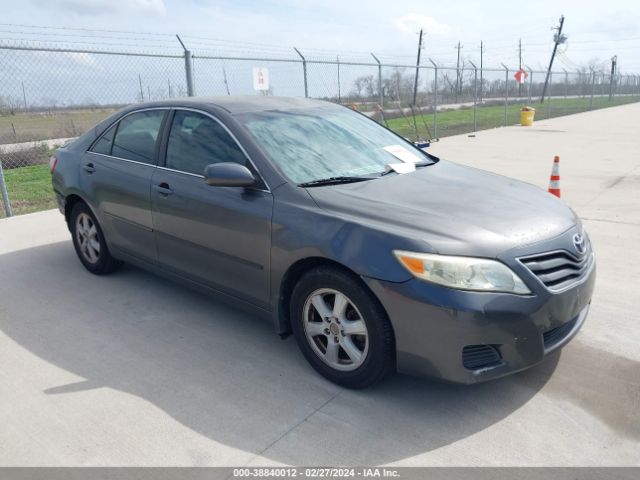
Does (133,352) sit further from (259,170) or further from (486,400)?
(486,400)

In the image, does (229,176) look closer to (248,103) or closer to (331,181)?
(331,181)

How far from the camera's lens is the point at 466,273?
2631mm

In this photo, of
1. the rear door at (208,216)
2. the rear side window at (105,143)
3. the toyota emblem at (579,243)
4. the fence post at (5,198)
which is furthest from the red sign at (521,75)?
the rear door at (208,216)

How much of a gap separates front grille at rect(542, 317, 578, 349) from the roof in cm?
233

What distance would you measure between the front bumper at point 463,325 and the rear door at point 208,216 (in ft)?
3.01

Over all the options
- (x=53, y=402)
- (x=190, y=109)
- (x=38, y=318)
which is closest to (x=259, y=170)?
(x=190, y=109)

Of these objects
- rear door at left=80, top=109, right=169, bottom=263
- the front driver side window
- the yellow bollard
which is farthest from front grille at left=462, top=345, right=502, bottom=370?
the yellow bollard

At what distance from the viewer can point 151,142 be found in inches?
164

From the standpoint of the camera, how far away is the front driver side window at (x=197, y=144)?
141 inches

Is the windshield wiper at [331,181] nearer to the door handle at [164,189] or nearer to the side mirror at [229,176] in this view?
the side mirror at [229,176]

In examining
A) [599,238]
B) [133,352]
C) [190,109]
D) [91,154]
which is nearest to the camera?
[133,352]

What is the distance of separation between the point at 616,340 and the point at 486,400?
4.06ft

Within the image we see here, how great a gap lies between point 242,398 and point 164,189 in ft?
5.43

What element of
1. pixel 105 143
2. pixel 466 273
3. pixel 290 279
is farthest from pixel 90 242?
pixel 466 273
